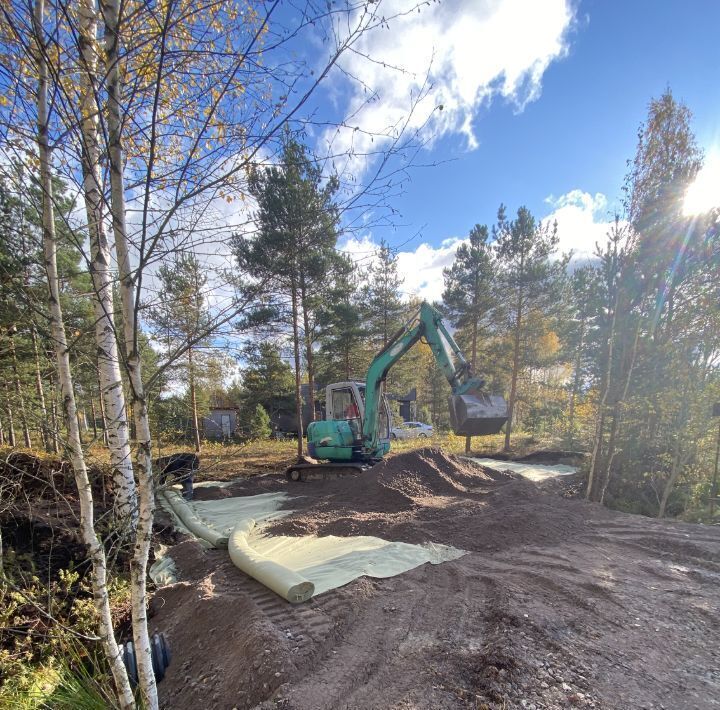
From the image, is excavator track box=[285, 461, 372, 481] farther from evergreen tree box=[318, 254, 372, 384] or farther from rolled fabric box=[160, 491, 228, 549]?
evergreen tree box=[318, 254, 372, 384]

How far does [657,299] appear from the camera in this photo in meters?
8.66

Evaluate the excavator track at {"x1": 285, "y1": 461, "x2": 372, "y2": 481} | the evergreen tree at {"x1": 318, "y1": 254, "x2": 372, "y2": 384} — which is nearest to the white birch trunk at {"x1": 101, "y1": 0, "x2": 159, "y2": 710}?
the excavator track at {"x1": 285, "y1": 461, "x2": 372, "y2": 481}

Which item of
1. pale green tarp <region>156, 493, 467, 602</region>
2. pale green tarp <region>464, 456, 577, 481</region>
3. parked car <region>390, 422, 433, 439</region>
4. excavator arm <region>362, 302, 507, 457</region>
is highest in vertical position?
excavator arm <region>362, 302, 507, 457</region>

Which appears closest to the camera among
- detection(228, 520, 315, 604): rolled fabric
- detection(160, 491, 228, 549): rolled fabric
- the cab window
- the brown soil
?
the brown soil

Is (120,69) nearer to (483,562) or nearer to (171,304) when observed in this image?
(171,304)

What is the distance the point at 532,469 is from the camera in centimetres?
1195

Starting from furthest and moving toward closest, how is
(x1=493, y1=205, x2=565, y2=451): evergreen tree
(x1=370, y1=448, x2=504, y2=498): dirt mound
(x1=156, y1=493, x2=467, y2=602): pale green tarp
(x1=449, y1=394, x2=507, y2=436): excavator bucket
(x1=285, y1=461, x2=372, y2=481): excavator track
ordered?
(x1=493, y1=205, x2=565, y2=451): evergreen tree, (x1=285, y1=461, x2=372, y2=481): excavator track, (x1=370, y1=448, x2=504, y2=498): dirt mound, (x1=449, y1=394, x2=507, y2=436): excavator bucket, (x1=156, y1=493, x2=467, y2=602): pale green tarp

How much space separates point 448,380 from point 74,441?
6.32m

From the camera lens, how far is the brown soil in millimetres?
2342

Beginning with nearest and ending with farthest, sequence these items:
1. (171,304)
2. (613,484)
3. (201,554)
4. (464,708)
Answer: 1. (171,304)
2. (464,708)
3. (201,554)
4. (613,484)

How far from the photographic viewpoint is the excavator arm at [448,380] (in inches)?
250

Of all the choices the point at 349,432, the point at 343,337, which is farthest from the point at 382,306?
the point at 349,432

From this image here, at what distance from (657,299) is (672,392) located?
7.14ft

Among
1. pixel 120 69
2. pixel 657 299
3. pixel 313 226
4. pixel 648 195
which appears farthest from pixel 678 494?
pixel 120 69
